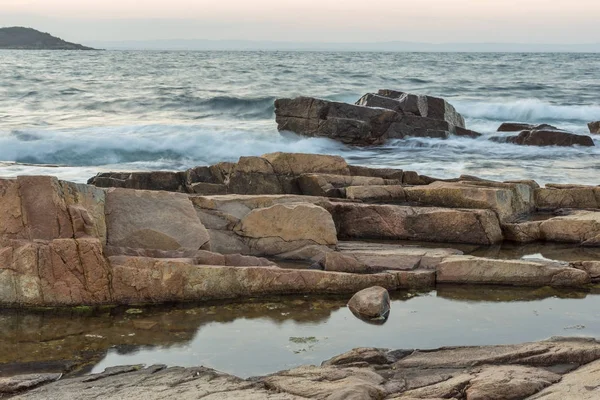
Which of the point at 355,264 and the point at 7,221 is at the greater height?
the point at 7,221

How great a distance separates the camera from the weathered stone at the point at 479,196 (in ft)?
38.2

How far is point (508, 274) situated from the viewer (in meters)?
9.06

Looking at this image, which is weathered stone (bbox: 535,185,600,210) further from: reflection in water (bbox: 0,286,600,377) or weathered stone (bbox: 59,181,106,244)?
weathered stone (bbox: 59,181,106,244)

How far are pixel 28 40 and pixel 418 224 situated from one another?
5565 inches

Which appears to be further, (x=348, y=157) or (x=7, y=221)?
(x=348, y=157)

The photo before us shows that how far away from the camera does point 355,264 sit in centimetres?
930

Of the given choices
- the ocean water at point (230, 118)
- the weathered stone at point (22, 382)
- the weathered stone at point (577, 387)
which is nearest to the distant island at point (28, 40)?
the ocean water at point (230, 118)

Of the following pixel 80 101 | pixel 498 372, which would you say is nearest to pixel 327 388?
pixel 498 372

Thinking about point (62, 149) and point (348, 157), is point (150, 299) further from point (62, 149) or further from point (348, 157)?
point (62, 149)

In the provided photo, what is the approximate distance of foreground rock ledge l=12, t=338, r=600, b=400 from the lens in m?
5.28

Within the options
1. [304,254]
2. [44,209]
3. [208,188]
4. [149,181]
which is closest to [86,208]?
[44,209]

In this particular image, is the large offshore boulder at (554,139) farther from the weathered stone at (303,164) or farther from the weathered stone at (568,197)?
the weathered stone at (303,164)

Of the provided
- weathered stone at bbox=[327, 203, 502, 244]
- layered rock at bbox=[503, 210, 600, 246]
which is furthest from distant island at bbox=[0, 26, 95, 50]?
layered rock at bbox=[503, 210, 600, 246]

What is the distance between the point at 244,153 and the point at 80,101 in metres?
15.3
